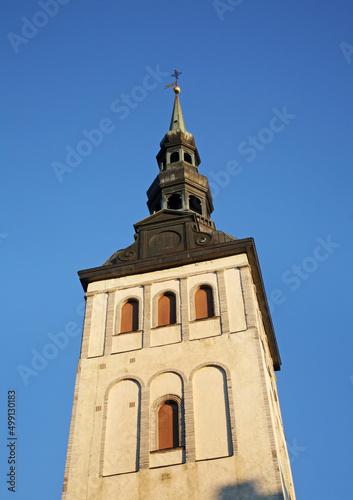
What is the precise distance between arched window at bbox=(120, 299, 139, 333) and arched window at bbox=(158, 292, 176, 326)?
37.0 inches

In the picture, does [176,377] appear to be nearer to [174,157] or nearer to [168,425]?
[168,425]

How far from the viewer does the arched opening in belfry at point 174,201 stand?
3578cm

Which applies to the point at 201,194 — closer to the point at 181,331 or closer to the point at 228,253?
the point at 228,253

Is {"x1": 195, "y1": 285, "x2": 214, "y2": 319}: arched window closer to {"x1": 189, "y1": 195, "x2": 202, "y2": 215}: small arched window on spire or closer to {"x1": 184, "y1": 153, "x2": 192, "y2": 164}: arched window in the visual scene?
{"x1": 189, "y1": 195, "x2": 202, "y2": 215}: small arched window on spire

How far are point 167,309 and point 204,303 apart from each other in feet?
4.87

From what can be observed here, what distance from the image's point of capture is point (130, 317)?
28688 millimetres

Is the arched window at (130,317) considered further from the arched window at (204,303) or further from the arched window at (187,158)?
the arched window at (187,158)

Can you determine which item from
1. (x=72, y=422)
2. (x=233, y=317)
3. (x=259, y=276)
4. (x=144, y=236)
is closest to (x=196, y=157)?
(x=144, y=236)

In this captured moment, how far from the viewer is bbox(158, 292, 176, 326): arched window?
27991 mm

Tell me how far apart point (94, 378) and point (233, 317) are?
557cm

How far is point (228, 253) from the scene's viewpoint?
2961 cm

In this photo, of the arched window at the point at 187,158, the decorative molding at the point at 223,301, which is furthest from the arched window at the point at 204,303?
the arched window at the point at 187,158

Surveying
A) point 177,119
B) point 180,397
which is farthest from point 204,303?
point 177,119

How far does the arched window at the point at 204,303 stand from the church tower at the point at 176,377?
0.04 metres
